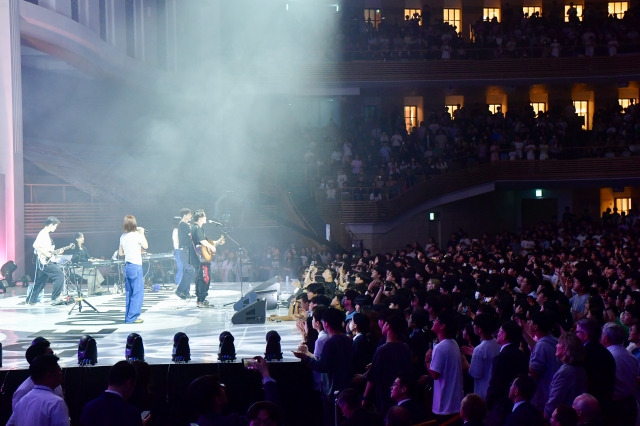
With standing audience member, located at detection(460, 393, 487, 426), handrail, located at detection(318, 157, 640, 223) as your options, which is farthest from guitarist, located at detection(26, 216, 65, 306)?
handrail, located at detection(318, 157, 640, 223)

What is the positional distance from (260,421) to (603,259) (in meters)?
12.6

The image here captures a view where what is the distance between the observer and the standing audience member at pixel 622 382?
7.53m

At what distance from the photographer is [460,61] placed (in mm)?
34281

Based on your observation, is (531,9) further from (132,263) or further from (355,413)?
(355,413)

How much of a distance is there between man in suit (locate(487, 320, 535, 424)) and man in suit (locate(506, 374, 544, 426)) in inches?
30.4

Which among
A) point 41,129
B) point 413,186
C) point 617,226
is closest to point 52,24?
point 41,129

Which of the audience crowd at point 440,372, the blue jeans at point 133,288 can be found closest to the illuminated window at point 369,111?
the blue jeans at point 133,288

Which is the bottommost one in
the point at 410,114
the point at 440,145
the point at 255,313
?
the point at 255,313

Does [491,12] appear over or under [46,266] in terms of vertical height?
over

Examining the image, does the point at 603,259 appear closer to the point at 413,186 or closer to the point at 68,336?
the point at 68,336

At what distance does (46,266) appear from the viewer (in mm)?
17062

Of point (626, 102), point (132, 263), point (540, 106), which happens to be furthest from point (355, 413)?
point (626, 102)

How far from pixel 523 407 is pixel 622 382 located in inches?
71.8

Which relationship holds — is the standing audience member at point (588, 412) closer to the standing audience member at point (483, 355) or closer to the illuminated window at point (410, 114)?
the standing audience member at point (483, 355)
